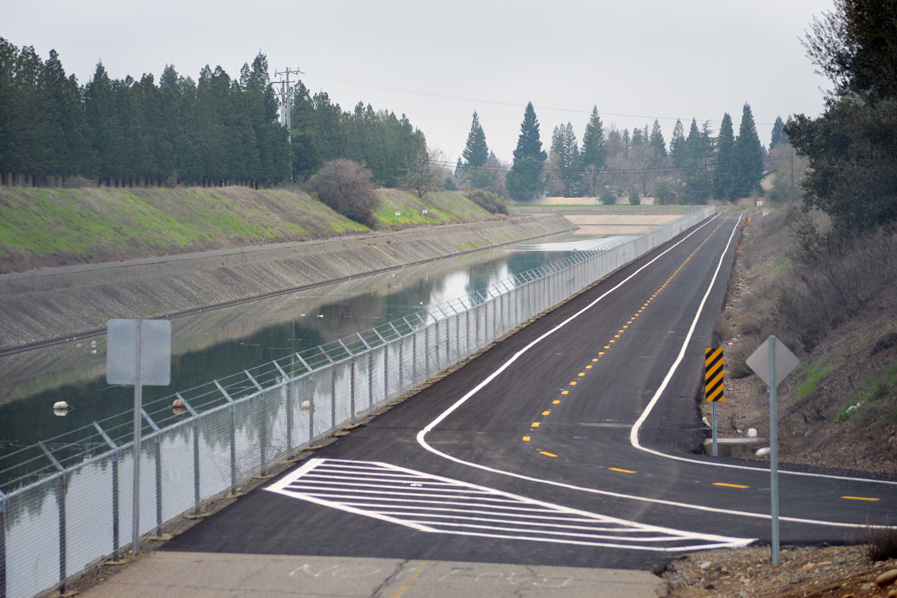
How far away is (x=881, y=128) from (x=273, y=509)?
26.9 metres

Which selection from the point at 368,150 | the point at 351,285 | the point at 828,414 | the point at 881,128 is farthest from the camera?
the point at 368,150

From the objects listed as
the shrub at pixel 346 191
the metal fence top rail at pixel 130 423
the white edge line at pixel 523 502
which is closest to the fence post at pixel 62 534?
the metal fence top rail at pixel 130 423

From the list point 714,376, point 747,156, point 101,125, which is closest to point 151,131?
point 101,125

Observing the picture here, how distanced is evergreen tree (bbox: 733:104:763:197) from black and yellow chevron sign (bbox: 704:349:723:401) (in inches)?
7318

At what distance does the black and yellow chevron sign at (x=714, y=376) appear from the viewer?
19.9 metres

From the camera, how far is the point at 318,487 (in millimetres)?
15883

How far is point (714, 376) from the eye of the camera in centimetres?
2017

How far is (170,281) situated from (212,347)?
1868 centimetres

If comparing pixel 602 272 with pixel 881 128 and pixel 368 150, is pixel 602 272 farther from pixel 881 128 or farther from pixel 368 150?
pixel 368 150

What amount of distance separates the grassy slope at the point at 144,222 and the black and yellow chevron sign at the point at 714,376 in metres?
44.7

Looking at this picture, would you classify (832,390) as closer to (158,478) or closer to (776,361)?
(776,361)

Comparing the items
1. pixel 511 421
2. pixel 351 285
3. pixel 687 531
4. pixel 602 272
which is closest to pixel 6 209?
pixel 351 285

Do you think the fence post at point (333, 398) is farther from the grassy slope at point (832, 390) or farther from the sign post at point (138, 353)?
the grassy slope at point (832, 390)

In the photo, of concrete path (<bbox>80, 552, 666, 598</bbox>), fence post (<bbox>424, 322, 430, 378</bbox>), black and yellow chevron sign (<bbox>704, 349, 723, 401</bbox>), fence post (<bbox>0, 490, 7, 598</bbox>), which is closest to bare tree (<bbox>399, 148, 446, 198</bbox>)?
fence post (<bbox>424, 322, 430, 378</bbox>)
